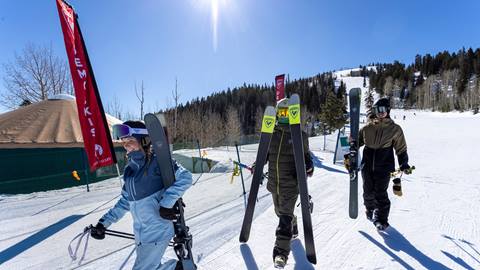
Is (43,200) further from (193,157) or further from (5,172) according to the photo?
(193,157)

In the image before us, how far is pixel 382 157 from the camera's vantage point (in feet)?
13.9

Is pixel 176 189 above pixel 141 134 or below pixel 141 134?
below

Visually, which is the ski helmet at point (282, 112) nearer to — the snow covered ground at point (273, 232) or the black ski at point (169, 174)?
the black ski at point (169, 174)

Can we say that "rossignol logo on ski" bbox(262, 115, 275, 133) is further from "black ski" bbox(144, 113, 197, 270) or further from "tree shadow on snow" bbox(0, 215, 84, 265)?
"tree shadow on snow" bbox(0, 215, 84, 265)

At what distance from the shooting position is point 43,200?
25.1 feet

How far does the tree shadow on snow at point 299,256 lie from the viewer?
10.5 ft

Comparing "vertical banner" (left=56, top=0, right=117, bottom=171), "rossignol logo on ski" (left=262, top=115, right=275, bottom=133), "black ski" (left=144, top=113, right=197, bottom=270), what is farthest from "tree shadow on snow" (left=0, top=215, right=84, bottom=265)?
"rossignol logo on ski" (left=262, top=115, right=275, bottom=133)

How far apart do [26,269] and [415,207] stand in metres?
6.26

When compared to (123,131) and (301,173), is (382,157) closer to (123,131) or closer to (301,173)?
(301,173)

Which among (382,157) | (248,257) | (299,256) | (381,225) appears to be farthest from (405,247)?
(248,257)

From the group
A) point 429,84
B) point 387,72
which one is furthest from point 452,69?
point 387,72

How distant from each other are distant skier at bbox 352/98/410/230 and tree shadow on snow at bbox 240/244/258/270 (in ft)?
6.53

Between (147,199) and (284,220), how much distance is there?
1.63 metres

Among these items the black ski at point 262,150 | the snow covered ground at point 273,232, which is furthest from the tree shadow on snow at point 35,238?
the black ski at point 262,150
